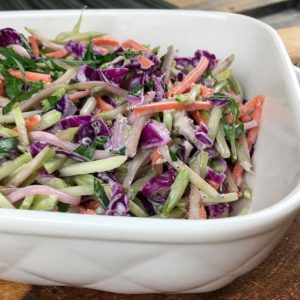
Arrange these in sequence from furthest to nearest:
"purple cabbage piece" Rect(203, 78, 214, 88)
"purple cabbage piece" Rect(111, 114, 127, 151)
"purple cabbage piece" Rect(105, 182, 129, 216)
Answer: "purple cabbage piece" Rect(203, 78, 214, 88)
"purple cabbage piece" Rect(111, 114, 127, 151)
"purple cabbage piece" Rect(105, 182, 129, 216)

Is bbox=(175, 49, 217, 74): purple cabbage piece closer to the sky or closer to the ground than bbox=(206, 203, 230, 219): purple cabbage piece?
closer to the sky

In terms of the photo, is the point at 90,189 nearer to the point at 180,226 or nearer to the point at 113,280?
the point at 113,280

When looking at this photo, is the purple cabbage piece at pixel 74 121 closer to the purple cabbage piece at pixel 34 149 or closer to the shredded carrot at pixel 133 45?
the purple cabbage piece at pixel 34 149

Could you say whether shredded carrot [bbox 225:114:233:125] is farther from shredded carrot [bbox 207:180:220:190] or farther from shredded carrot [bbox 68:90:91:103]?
shredded carrot [bbox 68:90:91:103]

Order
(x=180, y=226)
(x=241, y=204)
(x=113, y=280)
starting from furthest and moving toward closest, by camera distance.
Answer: (x=241, y=204) → (x=113, y=280) → (x=180, y=226)

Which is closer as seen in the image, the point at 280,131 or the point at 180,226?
the point at 180,226

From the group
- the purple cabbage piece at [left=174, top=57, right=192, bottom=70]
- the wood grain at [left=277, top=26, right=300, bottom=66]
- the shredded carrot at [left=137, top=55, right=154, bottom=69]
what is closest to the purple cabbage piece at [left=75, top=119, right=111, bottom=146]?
the shredded carrot at [left=137, top=55, right=154, bottom=69]

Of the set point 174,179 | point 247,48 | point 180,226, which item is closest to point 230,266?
point 180,226

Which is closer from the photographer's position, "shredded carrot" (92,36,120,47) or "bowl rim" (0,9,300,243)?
"bowl rim" (0,9,300,243)
